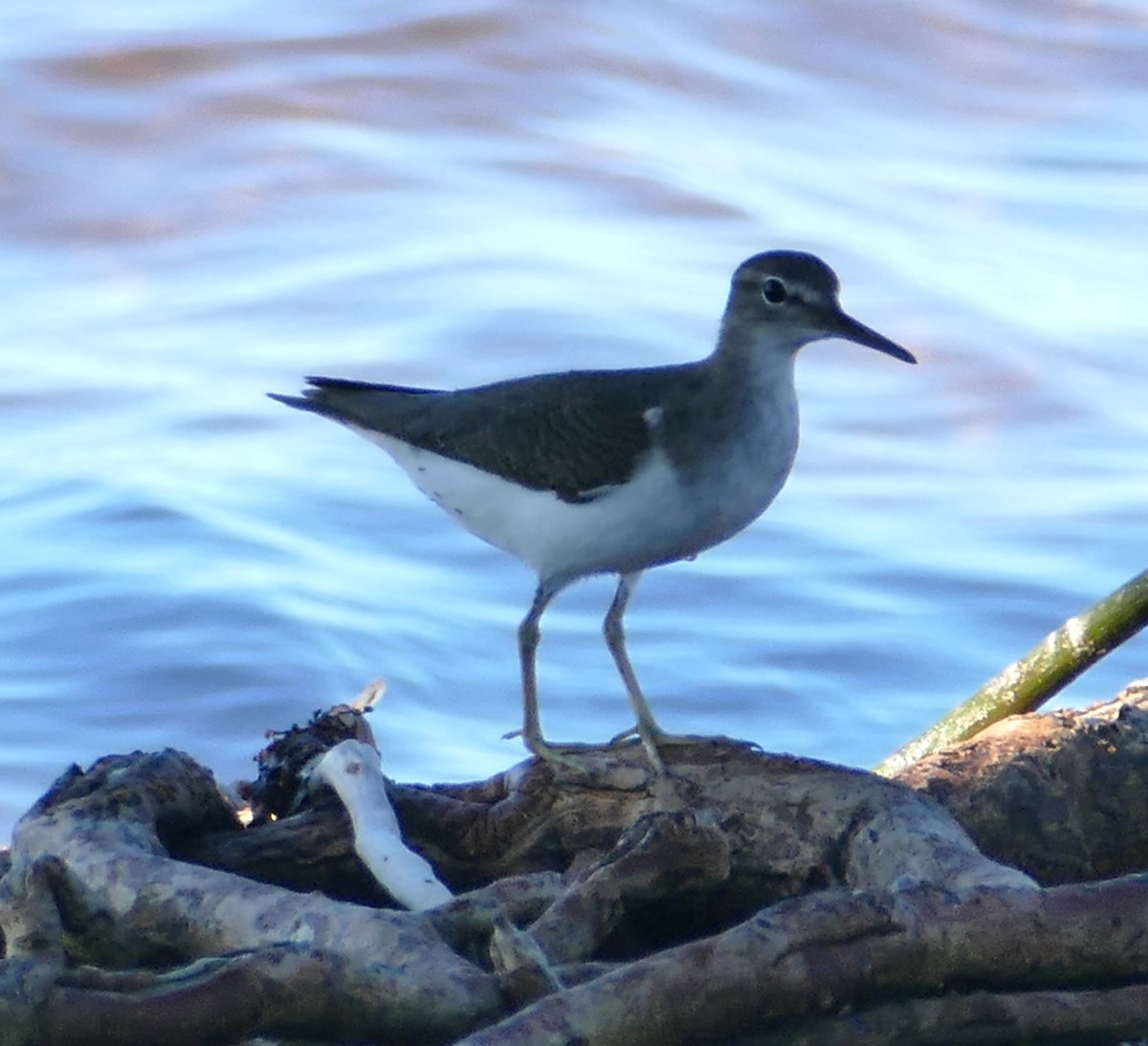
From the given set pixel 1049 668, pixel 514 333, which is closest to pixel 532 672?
pixel 1049 668

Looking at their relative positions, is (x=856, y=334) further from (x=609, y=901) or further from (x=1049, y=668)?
(x=609, y=901)

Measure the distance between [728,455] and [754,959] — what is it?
2.14 meters

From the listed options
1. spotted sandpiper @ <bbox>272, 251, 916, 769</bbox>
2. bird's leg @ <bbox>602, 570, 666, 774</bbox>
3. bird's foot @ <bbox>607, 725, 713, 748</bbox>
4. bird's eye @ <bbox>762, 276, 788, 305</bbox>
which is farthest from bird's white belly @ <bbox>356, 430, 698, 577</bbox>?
bird's eye @ <bbox>762, 276, 788, 305</bbox>

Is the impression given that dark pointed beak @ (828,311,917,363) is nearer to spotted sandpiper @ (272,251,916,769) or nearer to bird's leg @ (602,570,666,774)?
spotted sandpiper @ (272,251,916,769)

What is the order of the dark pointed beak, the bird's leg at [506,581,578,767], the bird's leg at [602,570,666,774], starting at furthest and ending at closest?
the dark pointed beak, the bird's leg at [506,581,578,767], the bird's leg at [602,570,666,774]

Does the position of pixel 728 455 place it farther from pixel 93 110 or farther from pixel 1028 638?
pixel 93 110

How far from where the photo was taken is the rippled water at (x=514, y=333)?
8.19 metres

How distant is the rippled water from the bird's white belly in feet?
6.87

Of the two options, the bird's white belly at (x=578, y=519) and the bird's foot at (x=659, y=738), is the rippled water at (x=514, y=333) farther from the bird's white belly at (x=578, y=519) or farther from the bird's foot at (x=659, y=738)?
the bird's foot at (x=659, y=738)

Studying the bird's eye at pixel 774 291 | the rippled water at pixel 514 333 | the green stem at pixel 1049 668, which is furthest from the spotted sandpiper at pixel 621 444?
the rippled water at pixel 514 333

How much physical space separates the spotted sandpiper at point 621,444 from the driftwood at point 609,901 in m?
0.66

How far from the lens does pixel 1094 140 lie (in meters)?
12.1

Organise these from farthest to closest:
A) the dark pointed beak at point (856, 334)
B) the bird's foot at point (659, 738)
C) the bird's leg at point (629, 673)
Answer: the dark pointed beak at point (856, 334), the bird's leg at point (629, 673), the bird's foot at point (659, 738)

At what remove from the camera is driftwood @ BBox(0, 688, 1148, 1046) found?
2975 mm
